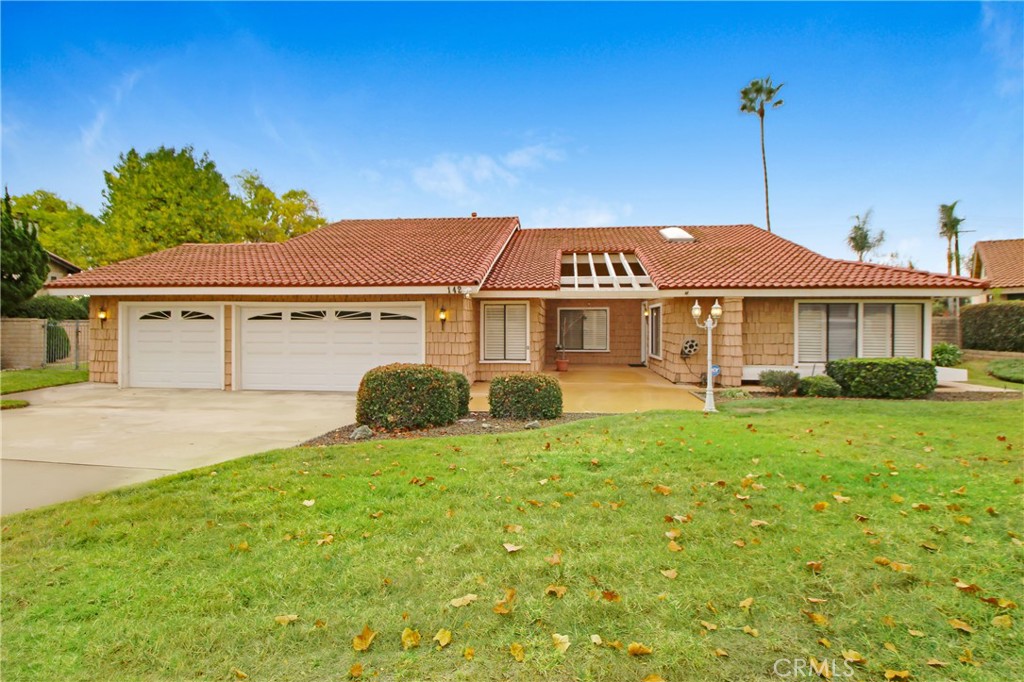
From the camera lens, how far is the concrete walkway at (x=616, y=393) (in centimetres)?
998

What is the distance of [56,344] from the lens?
1812 cm

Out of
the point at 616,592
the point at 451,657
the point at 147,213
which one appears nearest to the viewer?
the point at 451,657

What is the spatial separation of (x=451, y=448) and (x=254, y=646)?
3.67 metres

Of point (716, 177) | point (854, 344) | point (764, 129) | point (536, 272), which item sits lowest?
point (854, 344)

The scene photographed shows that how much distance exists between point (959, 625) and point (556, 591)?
6.74ft

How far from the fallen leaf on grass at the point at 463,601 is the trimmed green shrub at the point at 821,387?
10.7 meters

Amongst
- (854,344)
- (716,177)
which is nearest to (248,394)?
(854,344)

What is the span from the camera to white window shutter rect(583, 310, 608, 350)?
63.5ft

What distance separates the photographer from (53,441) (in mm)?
6988

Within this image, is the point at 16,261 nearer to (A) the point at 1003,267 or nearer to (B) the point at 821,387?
(B) the point at 821,387

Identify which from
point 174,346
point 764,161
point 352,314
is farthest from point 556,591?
point 764,161

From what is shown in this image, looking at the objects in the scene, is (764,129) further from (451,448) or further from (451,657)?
(451,657)

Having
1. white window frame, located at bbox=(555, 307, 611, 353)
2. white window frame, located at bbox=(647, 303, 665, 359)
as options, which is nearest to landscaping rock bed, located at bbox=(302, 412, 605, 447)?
white window frame, located at bbox=(647, 303, 665, 359)

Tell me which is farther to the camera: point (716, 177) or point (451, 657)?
point (716, 177)
